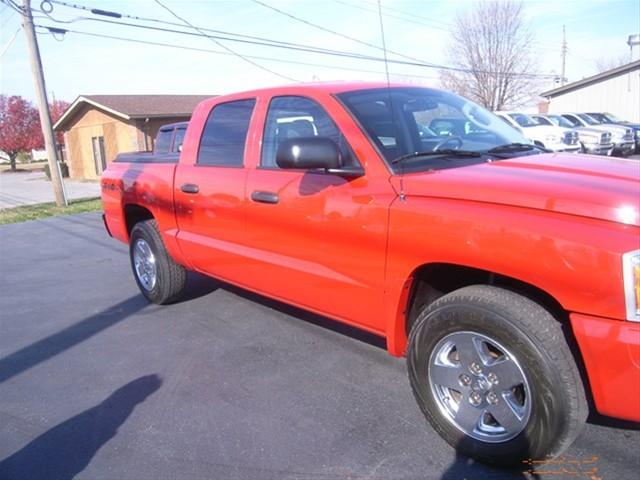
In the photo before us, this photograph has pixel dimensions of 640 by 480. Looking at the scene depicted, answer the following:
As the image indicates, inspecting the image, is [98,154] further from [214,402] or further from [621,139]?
[214,402]

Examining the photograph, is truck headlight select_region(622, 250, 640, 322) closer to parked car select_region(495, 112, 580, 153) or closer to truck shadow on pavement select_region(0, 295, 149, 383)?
truck shadow on pavement select_region(0, 295, 149, 383)

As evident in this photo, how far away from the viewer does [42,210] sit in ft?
47.0

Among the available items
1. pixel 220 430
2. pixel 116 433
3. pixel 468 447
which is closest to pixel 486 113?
pixel 468 447

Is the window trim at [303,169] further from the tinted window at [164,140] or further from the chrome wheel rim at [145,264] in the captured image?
the tinted window at [164,140]

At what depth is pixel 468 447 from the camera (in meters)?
2.55

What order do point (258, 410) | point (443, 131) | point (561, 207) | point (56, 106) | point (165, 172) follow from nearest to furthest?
1. point (561, 207)
2. point (258, 410)
3. point (443, 131)
4. point (165, 172)
5. point (56, 106)

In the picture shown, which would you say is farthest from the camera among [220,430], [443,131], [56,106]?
[56,106]

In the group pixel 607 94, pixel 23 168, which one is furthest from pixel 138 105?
pixel 607 94

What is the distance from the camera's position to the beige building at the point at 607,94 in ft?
106

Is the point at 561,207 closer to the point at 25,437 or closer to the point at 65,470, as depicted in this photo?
the point at 65,470

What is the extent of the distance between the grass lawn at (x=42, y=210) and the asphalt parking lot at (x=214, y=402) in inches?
344

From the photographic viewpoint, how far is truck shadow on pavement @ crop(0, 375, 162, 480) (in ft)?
8.75

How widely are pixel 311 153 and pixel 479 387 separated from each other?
1.46m

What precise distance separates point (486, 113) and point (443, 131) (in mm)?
700
